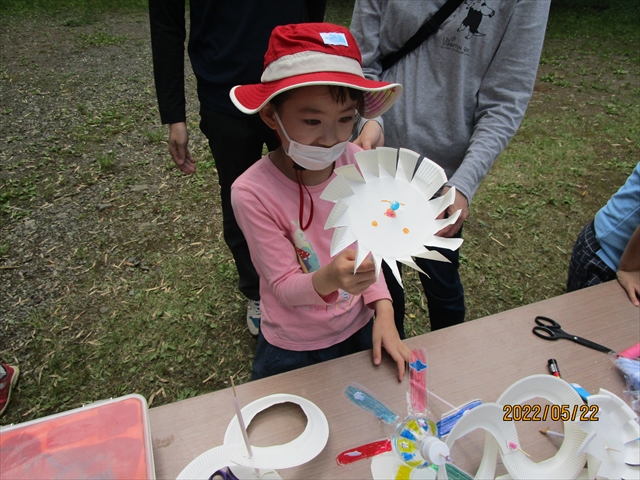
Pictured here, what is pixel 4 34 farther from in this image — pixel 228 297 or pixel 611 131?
pixel 611 131

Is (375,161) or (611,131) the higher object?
(375,161)

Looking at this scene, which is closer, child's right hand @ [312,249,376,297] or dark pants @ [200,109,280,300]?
child's right hand @ [312,249,376,297]

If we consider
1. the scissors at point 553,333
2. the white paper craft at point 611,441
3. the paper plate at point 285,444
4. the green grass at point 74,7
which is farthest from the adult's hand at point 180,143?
the green grass at point 74,7

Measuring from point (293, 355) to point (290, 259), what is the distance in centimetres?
30

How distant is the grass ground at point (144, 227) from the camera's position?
2.00 m

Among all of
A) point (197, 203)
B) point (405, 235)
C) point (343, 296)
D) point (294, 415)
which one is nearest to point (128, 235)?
point (197, 203)

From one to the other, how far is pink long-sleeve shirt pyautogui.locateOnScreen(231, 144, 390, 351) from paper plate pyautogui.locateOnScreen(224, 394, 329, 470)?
220 mm

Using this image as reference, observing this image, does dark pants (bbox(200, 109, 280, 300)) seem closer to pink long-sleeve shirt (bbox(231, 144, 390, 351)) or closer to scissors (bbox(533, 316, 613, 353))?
pink long-sleeve shirt (bbox(231, 144, 390, 351))

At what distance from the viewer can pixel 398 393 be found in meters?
0.90

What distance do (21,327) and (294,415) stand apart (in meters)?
1.91

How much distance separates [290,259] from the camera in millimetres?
995

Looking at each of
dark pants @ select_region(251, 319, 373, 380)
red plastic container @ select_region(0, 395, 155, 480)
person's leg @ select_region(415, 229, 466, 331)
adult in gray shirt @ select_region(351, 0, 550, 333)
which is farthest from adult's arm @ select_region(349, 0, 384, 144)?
red plastic container @ select_region(0, 395, 155, 480)

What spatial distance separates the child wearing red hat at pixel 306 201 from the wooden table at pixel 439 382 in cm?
9

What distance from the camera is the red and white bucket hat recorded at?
83 centimetres
